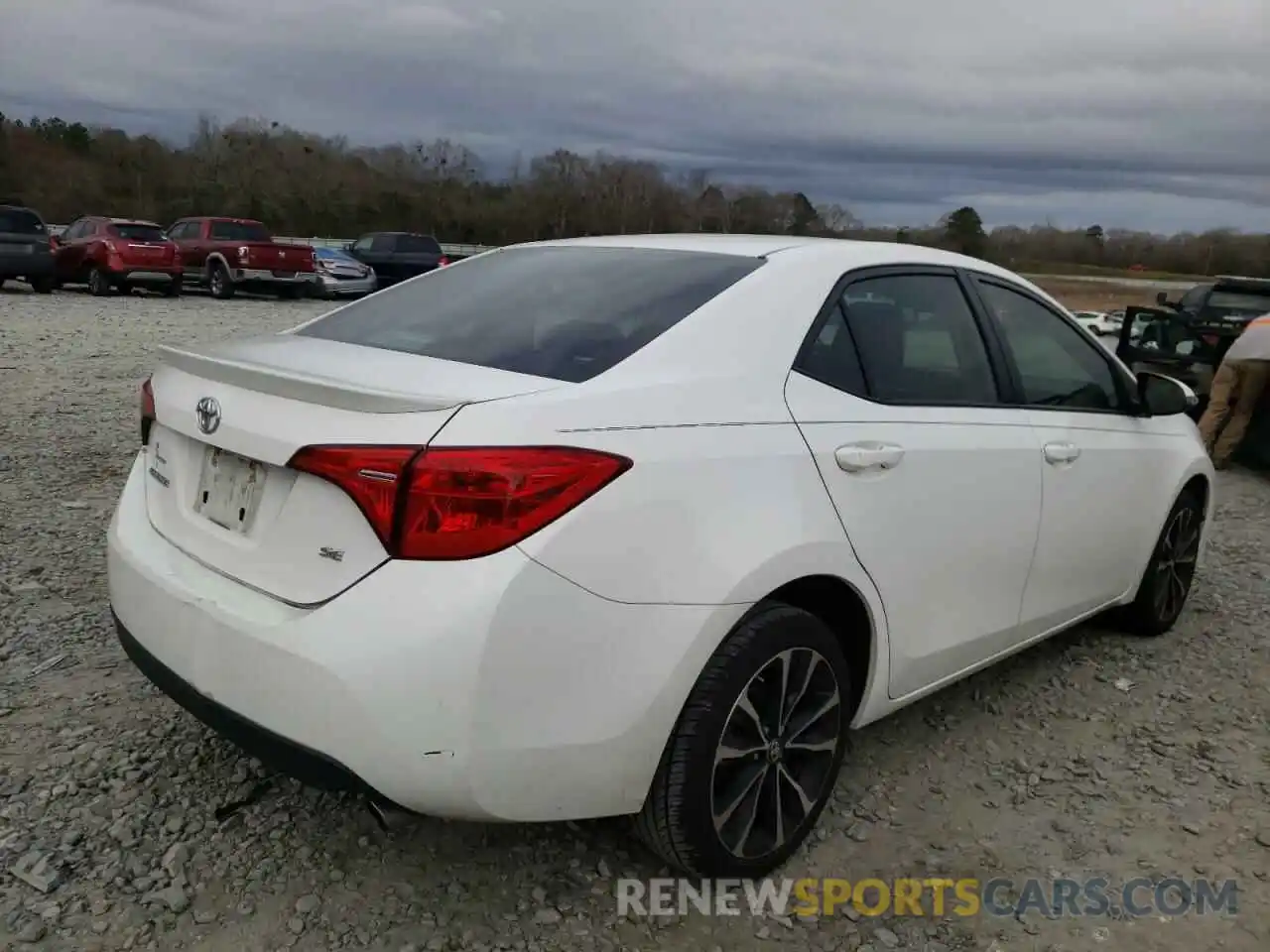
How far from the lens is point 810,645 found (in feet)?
8.83

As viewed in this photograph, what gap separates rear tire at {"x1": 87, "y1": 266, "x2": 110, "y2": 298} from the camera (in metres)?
20.3

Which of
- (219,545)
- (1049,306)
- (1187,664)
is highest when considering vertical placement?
(1049,306)

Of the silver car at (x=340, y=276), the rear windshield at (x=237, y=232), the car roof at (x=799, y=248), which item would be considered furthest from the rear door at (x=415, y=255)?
the car roof at (x=799, y=248)

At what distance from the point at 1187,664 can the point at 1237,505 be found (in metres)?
3.96

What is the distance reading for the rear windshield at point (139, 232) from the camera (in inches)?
800

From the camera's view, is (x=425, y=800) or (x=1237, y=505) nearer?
(x=425, y=800)

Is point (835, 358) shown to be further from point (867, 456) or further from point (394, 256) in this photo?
point (394, 256)

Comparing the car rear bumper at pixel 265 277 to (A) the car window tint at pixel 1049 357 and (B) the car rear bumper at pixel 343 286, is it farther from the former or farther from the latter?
(A) the car window tint at pixel 1049 357

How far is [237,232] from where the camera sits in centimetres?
2277

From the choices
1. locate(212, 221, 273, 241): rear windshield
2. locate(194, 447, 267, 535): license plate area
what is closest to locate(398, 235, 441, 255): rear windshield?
locate(212, 221, 273, 241): rear windshield

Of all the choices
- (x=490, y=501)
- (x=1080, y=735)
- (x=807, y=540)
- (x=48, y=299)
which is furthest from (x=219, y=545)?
(x=48, y=299)

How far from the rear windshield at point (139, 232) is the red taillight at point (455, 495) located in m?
20.8

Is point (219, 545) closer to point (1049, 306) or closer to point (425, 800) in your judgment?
point (425, 800)

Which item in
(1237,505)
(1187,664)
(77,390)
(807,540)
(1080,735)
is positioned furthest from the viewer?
(77,390)
